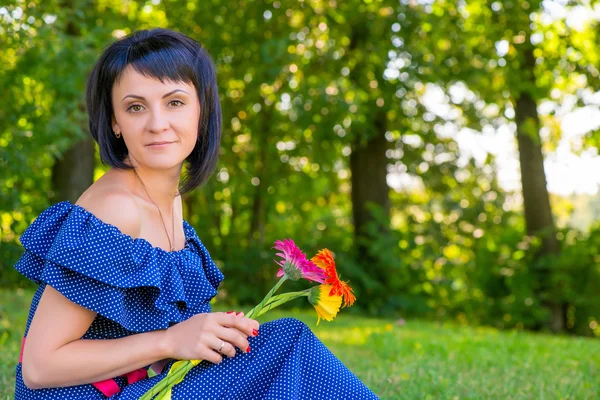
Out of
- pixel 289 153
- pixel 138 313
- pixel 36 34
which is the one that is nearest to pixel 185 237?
pixel 138 313

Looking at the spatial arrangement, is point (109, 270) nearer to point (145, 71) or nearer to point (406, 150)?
point (145, 71)

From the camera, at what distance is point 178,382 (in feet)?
6.00

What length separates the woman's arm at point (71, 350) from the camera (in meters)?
1.78

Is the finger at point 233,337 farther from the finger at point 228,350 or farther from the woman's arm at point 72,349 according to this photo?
the woman's arm at point 72,349

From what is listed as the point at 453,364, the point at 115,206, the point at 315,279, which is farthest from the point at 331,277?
the point at 453,364

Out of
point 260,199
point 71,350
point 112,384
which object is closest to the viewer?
point 71,350

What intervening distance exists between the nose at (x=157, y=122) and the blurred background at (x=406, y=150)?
5.91m

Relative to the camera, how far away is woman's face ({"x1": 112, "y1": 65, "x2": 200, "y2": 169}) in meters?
2.04

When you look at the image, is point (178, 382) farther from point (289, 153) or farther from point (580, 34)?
point (580, 34)

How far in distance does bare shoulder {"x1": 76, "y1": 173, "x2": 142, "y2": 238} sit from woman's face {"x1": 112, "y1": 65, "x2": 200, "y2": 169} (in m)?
0.14

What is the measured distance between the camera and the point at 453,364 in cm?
437

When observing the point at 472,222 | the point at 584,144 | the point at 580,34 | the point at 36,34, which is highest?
the point at 580,34

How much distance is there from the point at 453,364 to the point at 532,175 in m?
5.30

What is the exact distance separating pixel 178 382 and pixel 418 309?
7644mm
